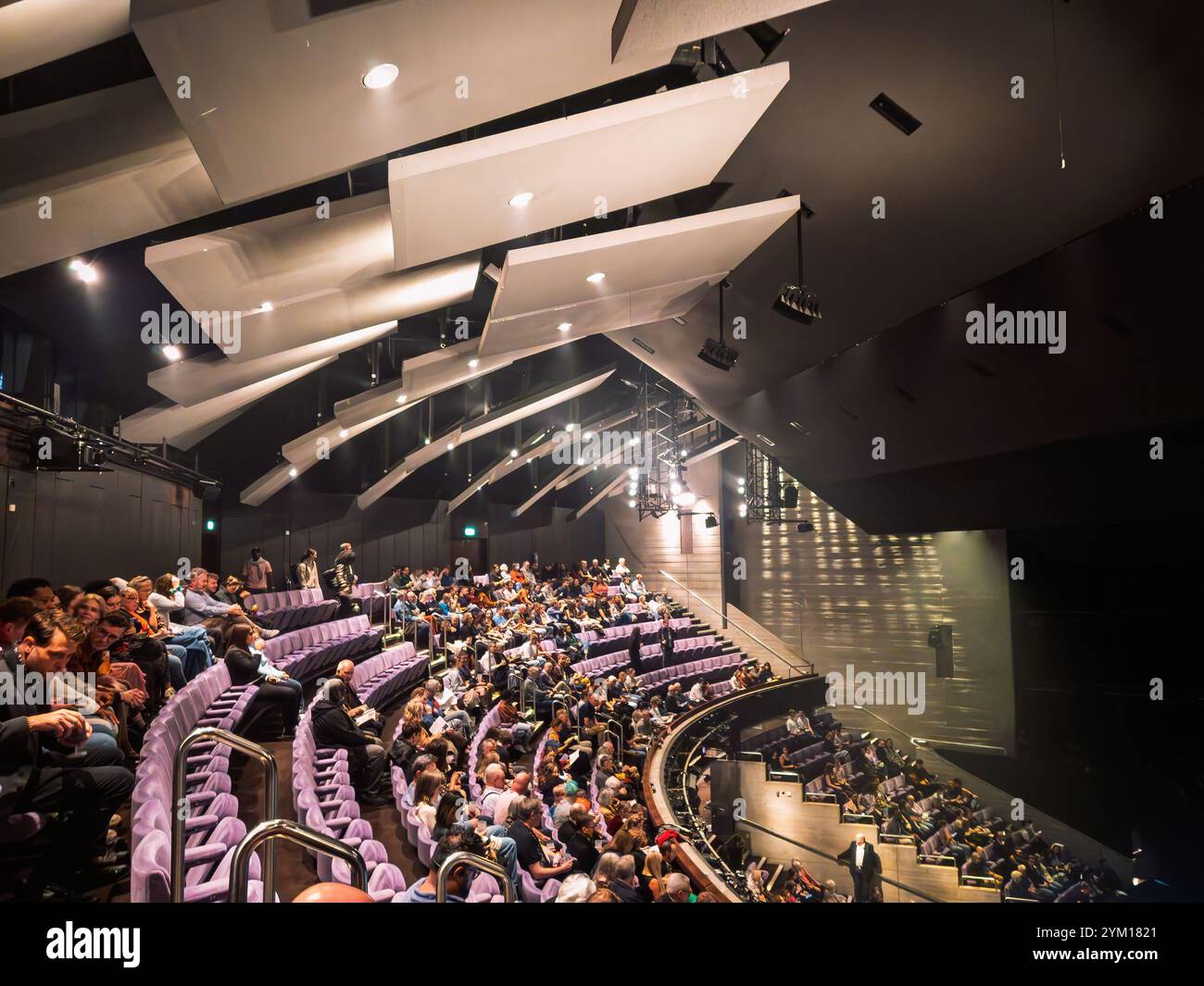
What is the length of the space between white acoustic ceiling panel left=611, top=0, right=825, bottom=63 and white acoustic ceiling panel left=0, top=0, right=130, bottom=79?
1.63 metres

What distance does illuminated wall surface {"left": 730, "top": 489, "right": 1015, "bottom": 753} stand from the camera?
32.2 ft

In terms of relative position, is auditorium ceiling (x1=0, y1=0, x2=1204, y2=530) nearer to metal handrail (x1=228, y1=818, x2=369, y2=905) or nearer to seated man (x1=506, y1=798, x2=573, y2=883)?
metal handrail (x1=228, y1=818, x2=369, y2=905)

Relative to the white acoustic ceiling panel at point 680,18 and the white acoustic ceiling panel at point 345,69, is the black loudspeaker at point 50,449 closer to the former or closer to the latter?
the white acoustic ceiling panel at point 345,69

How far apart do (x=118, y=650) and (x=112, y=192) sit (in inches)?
86.1

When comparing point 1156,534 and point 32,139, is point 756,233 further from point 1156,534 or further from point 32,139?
point 1156,534

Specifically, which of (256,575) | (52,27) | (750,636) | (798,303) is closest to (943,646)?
(750,636)

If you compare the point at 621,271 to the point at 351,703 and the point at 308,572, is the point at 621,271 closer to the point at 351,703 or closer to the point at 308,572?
the point at 351,703

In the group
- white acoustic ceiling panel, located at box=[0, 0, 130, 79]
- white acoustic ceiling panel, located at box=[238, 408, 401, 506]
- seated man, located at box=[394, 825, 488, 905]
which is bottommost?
seated man, located at box=[394, 825, 488, 905]

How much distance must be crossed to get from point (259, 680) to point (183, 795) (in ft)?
11.0

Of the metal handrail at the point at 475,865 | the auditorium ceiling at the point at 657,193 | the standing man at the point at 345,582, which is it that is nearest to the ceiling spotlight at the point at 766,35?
the auditorium ceiling at the point at 657,193

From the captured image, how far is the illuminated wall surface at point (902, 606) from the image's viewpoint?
981cm

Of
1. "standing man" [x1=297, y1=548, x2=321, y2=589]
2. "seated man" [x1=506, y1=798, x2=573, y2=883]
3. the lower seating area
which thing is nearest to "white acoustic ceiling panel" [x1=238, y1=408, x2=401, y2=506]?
"standing man" [x1=297, y1=548, x2=321, y2=589]

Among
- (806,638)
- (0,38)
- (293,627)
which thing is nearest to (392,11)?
(0,38)

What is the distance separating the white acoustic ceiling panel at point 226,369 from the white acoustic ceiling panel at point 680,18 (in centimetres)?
371
